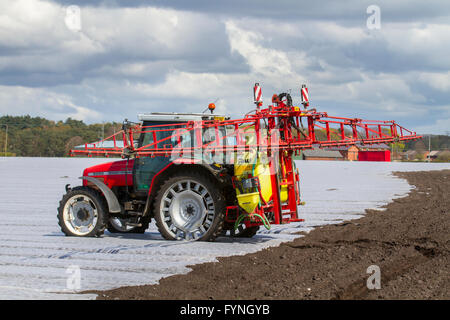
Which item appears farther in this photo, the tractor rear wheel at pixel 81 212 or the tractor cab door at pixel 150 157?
the tractor rear wheel at pixel 81 212

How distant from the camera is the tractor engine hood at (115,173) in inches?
424

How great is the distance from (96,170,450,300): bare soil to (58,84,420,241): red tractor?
1.01 metres

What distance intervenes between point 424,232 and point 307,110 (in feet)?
10.1

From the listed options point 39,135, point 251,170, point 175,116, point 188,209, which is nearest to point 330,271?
point 251,170

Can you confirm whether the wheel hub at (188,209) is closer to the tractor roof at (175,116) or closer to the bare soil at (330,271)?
the tractor roof at (175,116)

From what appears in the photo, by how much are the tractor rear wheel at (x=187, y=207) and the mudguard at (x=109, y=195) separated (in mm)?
1054

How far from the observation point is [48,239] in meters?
10.0

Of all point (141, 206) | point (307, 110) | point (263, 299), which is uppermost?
point (307, 110)

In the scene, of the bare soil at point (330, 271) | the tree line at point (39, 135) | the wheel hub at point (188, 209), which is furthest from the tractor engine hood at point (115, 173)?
the tree line at point (39, 135)

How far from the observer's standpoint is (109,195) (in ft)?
34.1

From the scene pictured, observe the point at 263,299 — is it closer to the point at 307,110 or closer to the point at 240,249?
the point at 240,249

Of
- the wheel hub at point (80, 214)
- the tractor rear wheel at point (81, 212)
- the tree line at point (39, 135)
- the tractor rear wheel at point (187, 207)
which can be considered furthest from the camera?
the tree line at point (39, 135)

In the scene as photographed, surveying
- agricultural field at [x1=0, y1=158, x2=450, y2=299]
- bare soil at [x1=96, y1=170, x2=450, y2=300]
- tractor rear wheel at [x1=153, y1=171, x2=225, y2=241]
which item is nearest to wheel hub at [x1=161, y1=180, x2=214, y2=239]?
tractor rear wheel at [x1=153, y1=171, x2=225, y2=241]

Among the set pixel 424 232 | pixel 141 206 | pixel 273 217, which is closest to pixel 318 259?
pixel 273 217
